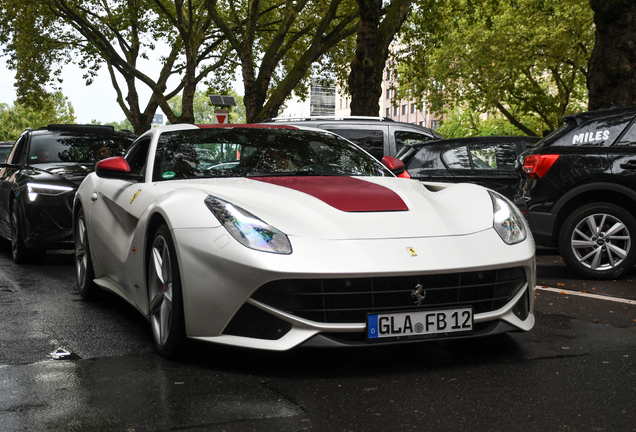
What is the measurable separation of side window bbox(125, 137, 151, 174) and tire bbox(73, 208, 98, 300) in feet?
2.35

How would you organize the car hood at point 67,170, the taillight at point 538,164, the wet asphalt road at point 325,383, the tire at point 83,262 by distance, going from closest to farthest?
the wet asphalt road at point 325,383, the tire at point 83,262, the taillight at point 538,164, the car hood at point 67,170

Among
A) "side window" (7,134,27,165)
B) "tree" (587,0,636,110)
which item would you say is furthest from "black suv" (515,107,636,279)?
"side window" (7,134,27,165)

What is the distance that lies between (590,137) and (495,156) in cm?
352

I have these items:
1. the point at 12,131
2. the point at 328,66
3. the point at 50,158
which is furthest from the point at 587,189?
the point at 12,131

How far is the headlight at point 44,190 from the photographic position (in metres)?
9.12

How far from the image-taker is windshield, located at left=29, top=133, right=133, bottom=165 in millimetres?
9930

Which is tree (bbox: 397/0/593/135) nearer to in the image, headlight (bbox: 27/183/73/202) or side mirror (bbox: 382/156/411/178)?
headlight (bbox: 27/183/73/202)

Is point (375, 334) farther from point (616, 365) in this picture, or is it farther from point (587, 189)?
point (587, 189)

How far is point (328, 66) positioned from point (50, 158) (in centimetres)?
2726

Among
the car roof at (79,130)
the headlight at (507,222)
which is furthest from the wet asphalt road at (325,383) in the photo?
the car roof at (79,130)

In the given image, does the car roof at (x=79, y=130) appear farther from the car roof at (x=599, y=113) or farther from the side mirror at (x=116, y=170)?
the car roof at (x=599, y=113)

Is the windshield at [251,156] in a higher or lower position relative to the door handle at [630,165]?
higher

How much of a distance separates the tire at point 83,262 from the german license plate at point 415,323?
314 centimetres

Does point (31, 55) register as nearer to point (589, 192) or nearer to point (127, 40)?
point (127, 40)
